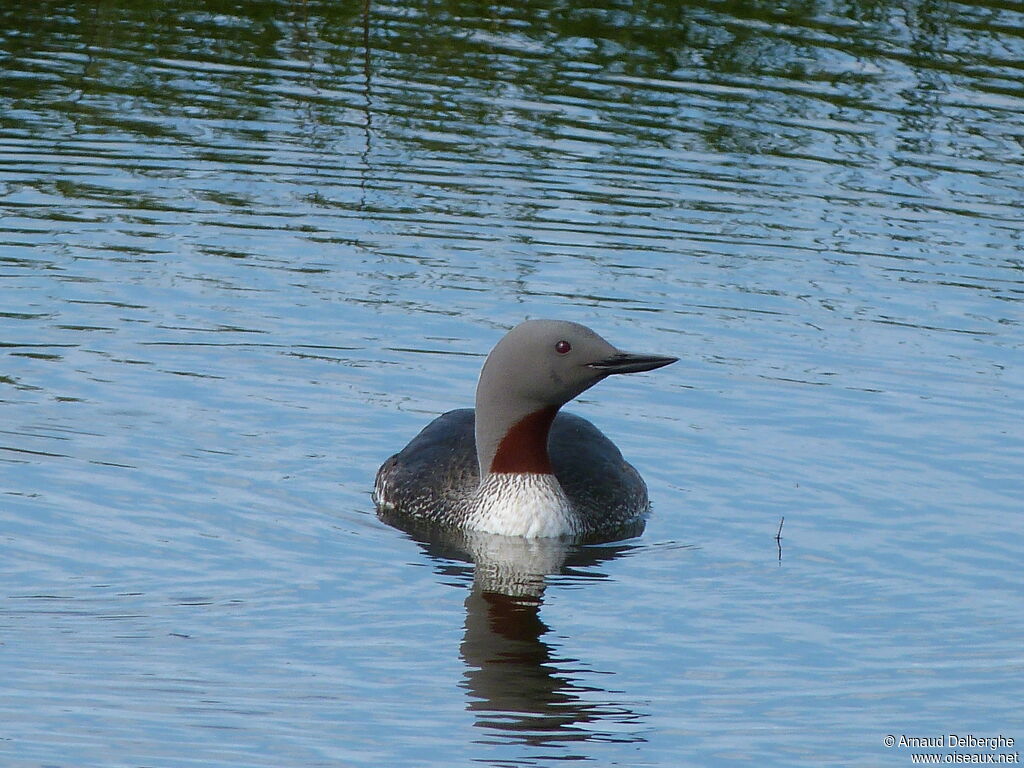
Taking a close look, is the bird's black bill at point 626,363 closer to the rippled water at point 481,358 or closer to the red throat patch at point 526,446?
the red throat patch at point 526,446

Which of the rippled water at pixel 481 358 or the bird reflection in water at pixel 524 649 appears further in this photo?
the rippled water at pixel 481 358

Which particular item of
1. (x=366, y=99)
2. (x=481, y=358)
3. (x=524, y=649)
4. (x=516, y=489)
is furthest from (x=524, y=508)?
(x=366, y=99)

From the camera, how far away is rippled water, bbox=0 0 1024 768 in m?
8.53

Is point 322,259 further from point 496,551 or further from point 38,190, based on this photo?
point 496,551

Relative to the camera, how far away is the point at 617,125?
19.0 meters

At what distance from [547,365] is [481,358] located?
2435 millimetres

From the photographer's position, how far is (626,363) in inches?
428

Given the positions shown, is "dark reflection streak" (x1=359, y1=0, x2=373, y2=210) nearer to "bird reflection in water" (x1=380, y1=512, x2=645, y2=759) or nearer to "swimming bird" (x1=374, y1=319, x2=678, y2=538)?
"swimming bird" (x1=374, y1=319, x2=678, y2=538)

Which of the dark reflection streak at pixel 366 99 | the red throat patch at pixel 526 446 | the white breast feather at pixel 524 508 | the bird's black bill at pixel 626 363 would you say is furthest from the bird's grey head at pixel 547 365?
the dark reflection streak at pixel 366 99

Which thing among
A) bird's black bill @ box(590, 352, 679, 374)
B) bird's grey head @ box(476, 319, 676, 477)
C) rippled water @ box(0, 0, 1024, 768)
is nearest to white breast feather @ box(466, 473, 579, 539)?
rippled water @ box(0, 0, 1024, 768)

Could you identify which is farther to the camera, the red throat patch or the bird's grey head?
the red throat patch

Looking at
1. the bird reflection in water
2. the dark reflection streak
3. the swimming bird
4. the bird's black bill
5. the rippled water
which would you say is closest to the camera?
the bird reflection in water

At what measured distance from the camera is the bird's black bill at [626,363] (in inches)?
424

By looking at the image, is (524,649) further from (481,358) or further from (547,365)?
(481,358)
